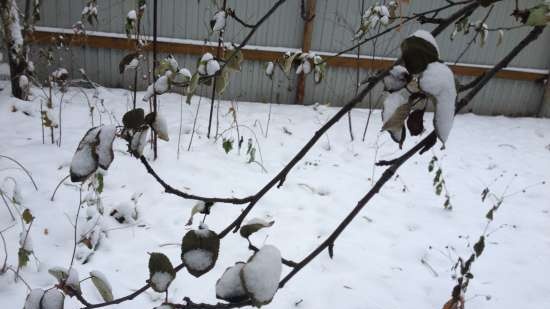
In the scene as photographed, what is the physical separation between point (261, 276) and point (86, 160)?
0.24m

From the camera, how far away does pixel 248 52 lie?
4.68 meters

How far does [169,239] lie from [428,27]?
164 inches

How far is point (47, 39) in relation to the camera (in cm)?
437

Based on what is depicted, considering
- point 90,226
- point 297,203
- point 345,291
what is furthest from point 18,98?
point 345,291

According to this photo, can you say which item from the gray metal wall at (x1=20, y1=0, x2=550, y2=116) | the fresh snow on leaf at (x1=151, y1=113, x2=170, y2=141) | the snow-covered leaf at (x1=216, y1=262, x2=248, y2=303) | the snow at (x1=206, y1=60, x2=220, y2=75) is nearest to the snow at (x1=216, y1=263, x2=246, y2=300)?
the snow-covered leaf at (x1=216, y1=262, x2=248, y2=303)

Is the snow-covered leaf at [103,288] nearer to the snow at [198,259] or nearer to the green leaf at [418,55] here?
the snow at [198,259]

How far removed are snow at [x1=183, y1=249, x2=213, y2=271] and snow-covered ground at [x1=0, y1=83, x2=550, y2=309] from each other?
1.11 m

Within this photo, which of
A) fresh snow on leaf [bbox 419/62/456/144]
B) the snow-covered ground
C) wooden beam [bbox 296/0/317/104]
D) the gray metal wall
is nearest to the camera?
fresh snow on leaf [bbox 419/62/456/144]

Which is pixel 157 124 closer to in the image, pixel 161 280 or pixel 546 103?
pixel 161 280

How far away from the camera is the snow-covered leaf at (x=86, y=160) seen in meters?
0.44

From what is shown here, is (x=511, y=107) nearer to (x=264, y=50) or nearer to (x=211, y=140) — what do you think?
(x=264, y=50)

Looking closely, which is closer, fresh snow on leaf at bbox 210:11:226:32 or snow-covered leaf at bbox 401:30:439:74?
snow-covered leaf at bbox 401:30:439:74

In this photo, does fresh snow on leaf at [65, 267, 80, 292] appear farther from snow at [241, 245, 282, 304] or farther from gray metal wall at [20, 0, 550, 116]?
gray metal wall at [20, 0, 550, 116]

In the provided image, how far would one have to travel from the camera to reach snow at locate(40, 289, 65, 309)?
55cm
